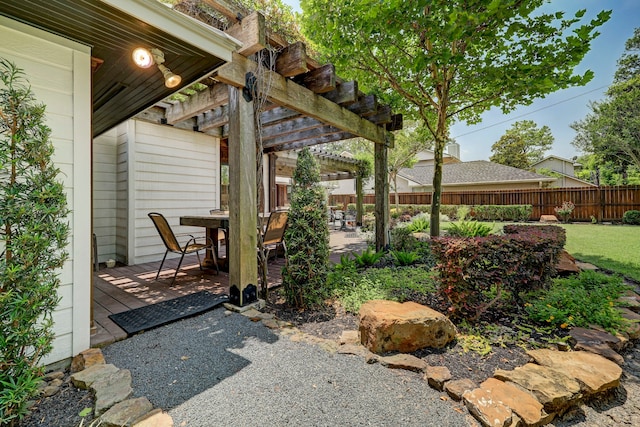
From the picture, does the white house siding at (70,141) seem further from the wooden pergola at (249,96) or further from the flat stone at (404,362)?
the flat stone at (404,362)

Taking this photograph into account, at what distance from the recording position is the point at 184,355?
2053 millimetres

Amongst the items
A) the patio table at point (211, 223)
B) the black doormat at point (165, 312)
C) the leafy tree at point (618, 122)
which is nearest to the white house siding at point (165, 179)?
the patio table at point (211, 223)

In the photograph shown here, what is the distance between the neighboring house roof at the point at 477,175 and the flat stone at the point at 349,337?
1859 cm

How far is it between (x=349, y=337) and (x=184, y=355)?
128cm

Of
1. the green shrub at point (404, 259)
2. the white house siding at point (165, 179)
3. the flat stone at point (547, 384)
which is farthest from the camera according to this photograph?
the white house siding at point (165, 179)

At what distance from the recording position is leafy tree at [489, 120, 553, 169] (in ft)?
89.7

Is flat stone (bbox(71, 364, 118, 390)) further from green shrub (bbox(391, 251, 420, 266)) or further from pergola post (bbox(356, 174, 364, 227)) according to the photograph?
pergola post (bbox(356, 174, 364, 227))

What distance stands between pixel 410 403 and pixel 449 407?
0.21 meters

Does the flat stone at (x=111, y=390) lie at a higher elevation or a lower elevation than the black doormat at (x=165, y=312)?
lower

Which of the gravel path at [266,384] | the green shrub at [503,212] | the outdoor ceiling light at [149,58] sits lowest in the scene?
the gravel path at [266,384]

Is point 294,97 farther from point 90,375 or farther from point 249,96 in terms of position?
point 90,375

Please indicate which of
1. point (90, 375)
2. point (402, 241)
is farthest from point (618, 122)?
point (90, 375)

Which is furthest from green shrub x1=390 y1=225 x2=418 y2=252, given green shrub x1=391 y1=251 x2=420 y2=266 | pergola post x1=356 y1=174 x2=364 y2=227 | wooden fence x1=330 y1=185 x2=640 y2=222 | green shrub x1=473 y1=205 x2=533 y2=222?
wooden fence x1=330 y1=185 x2=640 y2=222

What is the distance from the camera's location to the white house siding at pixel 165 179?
194 inches
